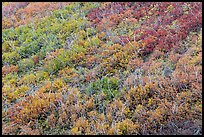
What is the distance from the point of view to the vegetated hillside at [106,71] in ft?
26.0

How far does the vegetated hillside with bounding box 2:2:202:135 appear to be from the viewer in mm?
7918

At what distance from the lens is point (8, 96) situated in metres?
9.62

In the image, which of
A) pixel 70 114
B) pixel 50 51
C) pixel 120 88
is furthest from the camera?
pixel 50 51

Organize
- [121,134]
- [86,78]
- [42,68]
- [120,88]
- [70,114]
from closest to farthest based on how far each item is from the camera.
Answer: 1. [121,134]
2. [70,114]
3. [120,88]
4. [86,78]
5. [42,68]

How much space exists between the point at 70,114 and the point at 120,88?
5.85 feet

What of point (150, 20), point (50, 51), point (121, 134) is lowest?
point (121, 134)

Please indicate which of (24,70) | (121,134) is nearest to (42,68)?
(24,70)

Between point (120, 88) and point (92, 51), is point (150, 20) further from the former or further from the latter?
point (120, 88)

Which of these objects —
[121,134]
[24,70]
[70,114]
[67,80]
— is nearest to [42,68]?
[24,70]

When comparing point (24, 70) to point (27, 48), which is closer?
point (24, 70)

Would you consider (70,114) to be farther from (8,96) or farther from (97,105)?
(8,96)

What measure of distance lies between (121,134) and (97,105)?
1510mm

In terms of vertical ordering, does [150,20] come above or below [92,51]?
above

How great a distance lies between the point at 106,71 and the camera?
10.2m
